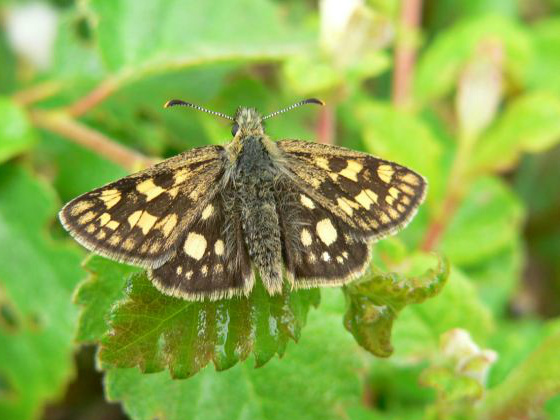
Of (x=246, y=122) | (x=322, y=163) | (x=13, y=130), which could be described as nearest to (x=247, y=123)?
(x=246, y=122)

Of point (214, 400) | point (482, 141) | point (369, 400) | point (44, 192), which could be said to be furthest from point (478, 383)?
point (44, 192)

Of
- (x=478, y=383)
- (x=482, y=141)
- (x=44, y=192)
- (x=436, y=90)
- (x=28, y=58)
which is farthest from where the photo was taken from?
(x=28, y=58)

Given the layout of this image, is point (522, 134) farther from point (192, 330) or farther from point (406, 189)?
point (192, 330)

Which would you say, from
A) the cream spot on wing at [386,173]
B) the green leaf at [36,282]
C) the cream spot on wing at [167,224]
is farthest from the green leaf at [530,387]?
the green leaf at [36,282]

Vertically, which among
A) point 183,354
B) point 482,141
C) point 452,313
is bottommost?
Result: point 183,354

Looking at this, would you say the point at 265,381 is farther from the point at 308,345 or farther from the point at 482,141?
the point at 482,141

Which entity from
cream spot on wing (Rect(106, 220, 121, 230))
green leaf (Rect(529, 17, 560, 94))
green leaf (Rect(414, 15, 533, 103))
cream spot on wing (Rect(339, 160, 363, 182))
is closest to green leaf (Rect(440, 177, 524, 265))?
green leaf (Rect(414, 15, 533, 103))
